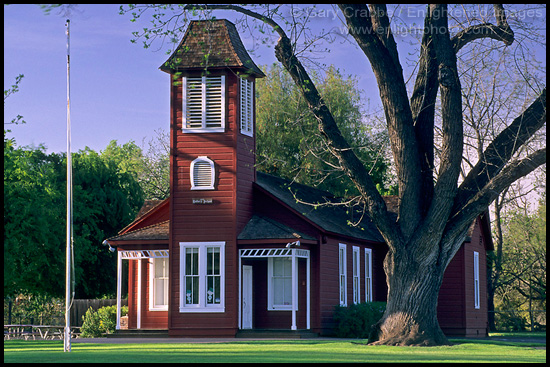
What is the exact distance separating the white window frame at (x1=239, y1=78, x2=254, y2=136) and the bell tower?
16 cm

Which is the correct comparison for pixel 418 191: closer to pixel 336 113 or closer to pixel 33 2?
pixel 33 2

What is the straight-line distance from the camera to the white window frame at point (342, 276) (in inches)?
1266

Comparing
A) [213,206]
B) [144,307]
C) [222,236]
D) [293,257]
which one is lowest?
[144,307]

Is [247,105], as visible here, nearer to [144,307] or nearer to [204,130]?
[204,130]

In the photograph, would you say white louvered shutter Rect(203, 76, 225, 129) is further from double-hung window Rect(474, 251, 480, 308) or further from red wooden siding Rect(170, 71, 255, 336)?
double-hung window Rect(474, 251, 480, 308)

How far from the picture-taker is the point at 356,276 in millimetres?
33938

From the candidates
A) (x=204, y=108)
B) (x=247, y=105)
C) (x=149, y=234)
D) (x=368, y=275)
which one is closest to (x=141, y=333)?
(x=149, y=234)

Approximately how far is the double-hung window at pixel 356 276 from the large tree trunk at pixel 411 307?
1049cm

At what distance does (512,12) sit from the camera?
22.4 meters

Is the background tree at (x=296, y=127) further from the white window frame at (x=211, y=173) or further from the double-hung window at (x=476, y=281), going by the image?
the white window frame at (x=211, y=173)

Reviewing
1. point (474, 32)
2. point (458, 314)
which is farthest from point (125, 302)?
point (474, 32)

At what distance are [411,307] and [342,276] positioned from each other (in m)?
9.78

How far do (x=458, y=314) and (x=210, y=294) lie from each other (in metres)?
10.8

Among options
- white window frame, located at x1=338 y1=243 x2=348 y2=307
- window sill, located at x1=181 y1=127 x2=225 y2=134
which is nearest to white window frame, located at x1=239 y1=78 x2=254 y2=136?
window sill, located at x1=181 y1=127 x2=225 y2=134
